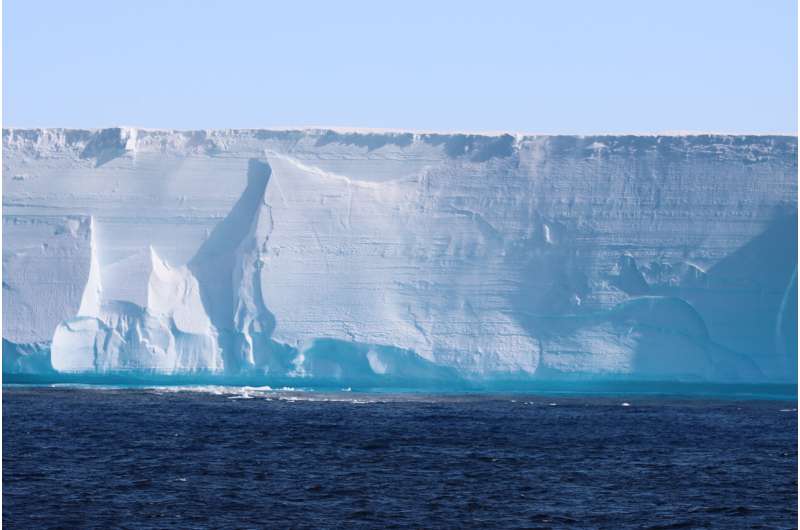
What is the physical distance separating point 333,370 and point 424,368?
5.85ft

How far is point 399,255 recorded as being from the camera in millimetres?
25109

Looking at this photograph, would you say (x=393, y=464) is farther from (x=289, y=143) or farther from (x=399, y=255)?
(x=289, y=143)

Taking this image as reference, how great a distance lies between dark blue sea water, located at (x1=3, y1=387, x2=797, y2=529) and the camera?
11.1 m

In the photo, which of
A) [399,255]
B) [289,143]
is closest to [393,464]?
[399,255]

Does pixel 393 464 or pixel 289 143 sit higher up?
pixel 289 143

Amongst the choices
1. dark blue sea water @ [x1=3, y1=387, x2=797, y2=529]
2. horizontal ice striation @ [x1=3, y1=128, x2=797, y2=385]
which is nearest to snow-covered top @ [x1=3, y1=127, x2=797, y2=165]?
horizontal ice striation @ [x1=3, y1=128, x2=797, y2=385]

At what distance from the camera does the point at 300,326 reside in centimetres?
2430

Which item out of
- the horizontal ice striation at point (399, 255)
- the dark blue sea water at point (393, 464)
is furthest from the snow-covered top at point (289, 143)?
the dark blue sea water at point (393, 464)

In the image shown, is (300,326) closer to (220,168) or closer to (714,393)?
(220,168)

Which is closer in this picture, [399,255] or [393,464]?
[393,464]

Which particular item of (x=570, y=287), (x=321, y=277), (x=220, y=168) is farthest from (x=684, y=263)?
(x=220, y=168)

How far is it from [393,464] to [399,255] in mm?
10870

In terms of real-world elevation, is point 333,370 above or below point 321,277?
below

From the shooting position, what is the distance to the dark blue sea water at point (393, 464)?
11.1 meters
